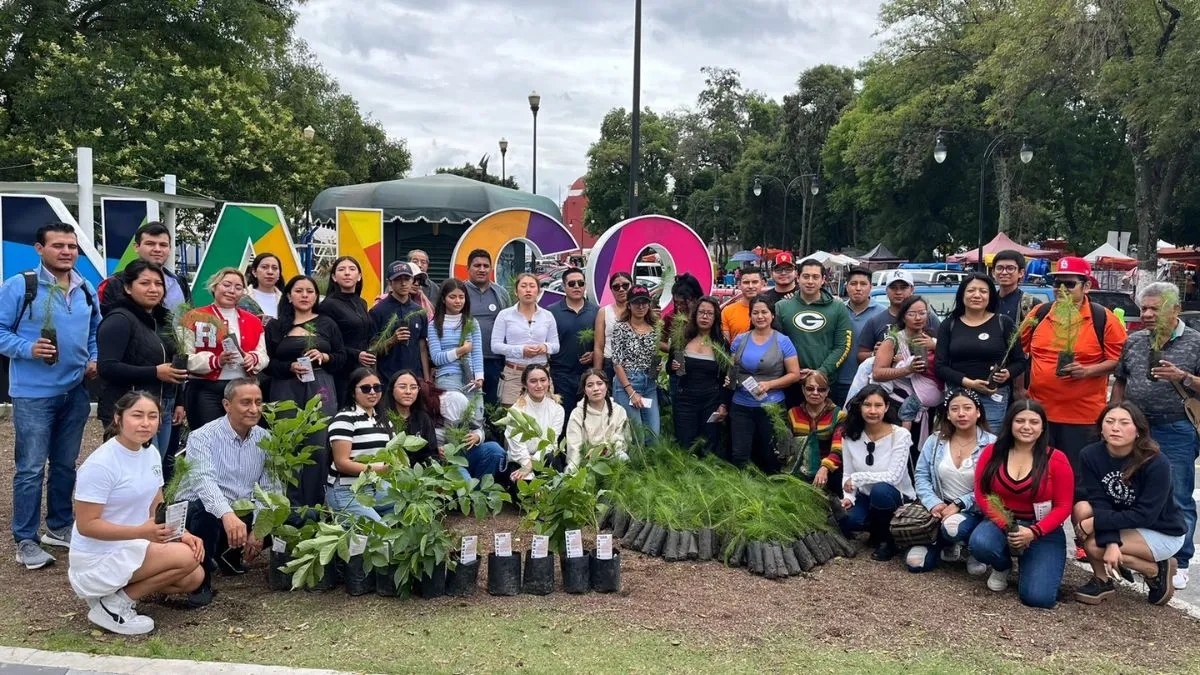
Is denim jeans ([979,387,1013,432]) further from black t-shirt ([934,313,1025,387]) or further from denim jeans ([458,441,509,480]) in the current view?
denim jeans ([458,441,509,480])

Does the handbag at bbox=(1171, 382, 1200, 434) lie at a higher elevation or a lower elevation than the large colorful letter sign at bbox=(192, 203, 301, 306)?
lower

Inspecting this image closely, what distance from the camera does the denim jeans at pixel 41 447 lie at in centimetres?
486

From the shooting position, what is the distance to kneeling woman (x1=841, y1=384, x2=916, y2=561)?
535cm

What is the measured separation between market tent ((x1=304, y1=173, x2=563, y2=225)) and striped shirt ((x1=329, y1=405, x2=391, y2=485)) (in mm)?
12398

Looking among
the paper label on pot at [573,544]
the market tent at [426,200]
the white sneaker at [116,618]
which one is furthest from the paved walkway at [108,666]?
the market tent at [426,200]

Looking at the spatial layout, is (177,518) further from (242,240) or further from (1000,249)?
(1000,249)

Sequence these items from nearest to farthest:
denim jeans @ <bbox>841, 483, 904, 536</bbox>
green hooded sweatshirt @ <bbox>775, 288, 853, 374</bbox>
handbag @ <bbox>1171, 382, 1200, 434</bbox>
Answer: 1. handbag @ <bbox>1171, 382, 1200, 434</bbox>
2. denim jeans @ <bbox>841, 483, 904, 536</bbox>
3. green hooded sweatshirt @ <bbox>775, 288, 853, 374</bbox>

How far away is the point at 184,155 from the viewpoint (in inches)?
697

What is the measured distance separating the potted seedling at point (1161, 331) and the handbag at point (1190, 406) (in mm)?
157

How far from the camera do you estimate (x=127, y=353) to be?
4875 millimetres

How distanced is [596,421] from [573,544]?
4.94 feet

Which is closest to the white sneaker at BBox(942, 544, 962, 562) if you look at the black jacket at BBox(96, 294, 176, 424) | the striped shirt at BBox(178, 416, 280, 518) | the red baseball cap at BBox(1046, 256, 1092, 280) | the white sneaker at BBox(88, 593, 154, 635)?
the red baseball cap at BBox(1046, 256, 1092, 280)

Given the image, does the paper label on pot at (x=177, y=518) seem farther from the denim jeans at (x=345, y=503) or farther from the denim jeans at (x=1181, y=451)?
the denim jeans at (x=1181, y=451)

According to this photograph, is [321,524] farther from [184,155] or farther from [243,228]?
[184,155]
